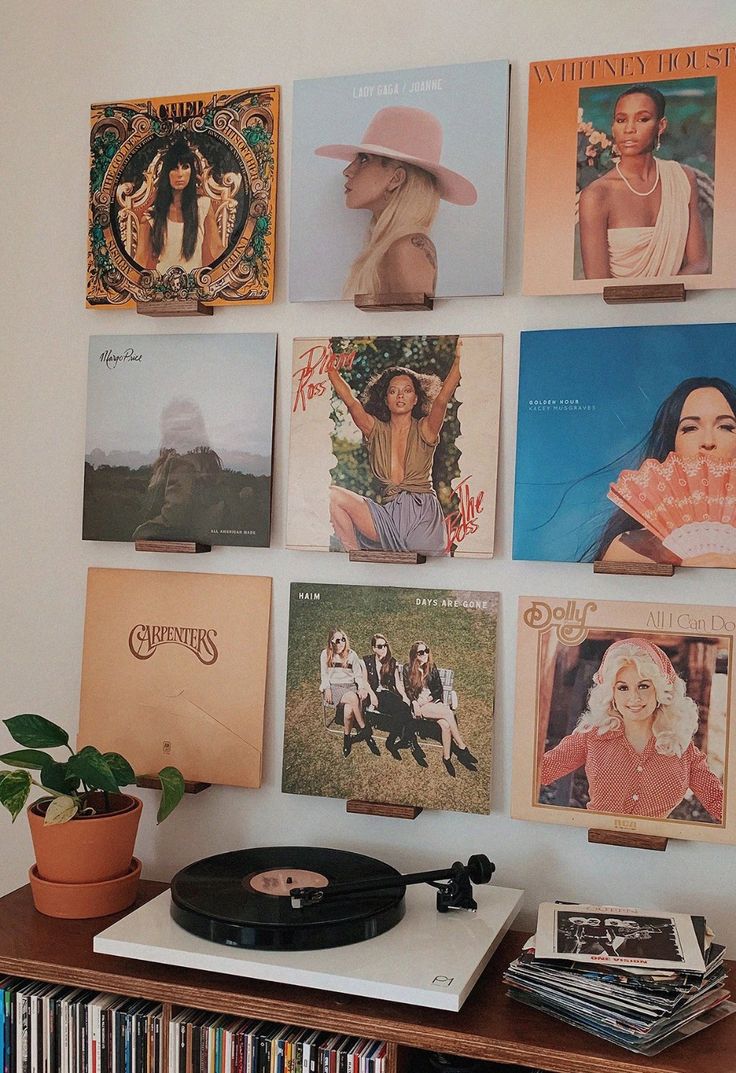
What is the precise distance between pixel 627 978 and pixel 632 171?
107cm

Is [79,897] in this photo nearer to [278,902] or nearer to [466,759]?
[278,902]

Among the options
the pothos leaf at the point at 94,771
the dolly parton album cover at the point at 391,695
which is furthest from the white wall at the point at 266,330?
the pothos leaf at the point at 94,771

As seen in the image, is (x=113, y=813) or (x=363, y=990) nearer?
(x=363, y=990)

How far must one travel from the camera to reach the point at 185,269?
5.89 feet

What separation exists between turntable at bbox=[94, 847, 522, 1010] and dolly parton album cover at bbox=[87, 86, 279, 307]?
2.90 feet

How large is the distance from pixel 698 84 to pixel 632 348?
370 mm

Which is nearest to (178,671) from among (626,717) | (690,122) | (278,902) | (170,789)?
(170,789)

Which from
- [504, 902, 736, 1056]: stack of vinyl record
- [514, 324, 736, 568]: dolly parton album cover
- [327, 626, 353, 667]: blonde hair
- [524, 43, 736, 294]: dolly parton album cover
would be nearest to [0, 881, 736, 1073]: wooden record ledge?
[504, 902, 736, 1056]: stack of vinyl record

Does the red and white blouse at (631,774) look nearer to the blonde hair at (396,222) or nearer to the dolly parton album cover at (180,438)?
the dolly parton album cover at (180,438)

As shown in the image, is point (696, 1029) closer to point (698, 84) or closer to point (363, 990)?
point (363, 990)

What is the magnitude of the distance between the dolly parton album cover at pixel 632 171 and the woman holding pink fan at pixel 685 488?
0.17m

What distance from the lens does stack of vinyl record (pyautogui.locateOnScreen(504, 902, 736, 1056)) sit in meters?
1.28

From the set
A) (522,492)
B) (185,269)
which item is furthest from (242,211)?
(522,492)

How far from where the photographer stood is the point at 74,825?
160cm
